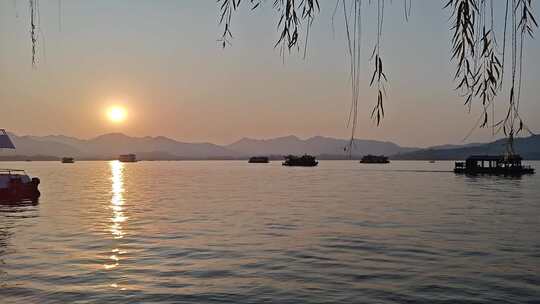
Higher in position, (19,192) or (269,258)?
(19,192)

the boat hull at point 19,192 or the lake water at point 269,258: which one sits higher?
the boat hull at point 19,192

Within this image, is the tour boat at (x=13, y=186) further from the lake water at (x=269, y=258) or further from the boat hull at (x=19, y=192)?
the lake water at (x=269, y=258)

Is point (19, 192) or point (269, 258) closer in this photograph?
point (269, 258)

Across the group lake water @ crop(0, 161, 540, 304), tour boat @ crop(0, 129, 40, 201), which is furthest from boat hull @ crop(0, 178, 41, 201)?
lake water @ crop(0, 161, 540, 304)

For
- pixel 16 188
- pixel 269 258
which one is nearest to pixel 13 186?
pixel 16 188

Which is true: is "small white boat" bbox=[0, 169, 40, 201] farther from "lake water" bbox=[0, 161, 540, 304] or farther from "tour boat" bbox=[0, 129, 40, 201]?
"lake water" bbox=[0, 161, 540, 304]

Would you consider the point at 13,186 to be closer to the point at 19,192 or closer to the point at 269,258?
the point at 19,192

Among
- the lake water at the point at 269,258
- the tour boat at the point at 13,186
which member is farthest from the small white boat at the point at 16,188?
the lake water at the point at 269,258

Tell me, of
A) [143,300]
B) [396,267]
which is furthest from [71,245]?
[396,267]

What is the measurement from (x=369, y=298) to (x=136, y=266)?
10.2 metres

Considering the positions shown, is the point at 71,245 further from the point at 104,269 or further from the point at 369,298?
the point at 369,298

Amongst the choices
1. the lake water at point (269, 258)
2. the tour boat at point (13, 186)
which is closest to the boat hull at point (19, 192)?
the tour boat at point (13, 186)

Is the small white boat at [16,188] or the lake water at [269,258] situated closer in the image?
the lake water at [269,258]

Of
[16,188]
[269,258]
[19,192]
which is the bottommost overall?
[269,258]
